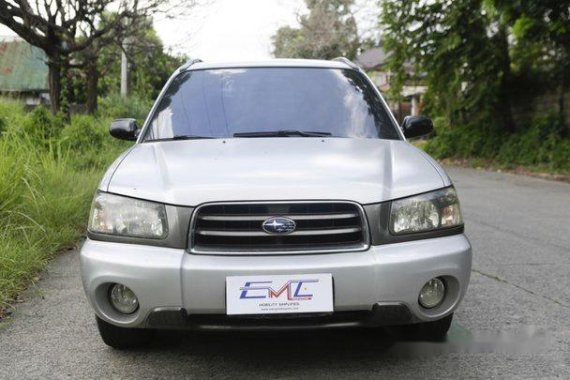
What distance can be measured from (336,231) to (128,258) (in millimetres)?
910

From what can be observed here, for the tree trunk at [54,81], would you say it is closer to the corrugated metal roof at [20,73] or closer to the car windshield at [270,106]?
the car windshield at [270,106]

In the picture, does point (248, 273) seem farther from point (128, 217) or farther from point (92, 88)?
point (92, 88)

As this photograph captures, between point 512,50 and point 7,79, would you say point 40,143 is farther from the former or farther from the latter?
point 7,79

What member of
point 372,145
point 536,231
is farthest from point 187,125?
point 536,231

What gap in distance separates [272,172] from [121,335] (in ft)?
3.80

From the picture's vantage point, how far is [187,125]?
3.86 metres

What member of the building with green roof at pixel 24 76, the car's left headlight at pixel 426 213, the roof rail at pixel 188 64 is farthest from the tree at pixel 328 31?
the car's left headlight at pixel 426 213

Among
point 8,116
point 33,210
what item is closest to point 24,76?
point 8,116

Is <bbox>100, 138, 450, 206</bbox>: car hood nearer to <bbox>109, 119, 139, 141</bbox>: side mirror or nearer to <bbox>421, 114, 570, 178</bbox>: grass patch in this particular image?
<bbox>109, 119, 139, 141</bbox>: side mirror

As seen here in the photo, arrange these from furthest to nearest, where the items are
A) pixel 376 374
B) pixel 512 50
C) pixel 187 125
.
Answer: pixel 512 50 < pixel 187 125 < pixel 376 374

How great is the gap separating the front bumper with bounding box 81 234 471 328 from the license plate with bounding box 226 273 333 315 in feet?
0.08

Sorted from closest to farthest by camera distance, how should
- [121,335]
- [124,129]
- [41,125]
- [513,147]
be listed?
[121,335] → [124,129] → [41,125] → [513,147]

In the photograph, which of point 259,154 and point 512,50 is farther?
point 512,50

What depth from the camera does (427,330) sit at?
323 cm
